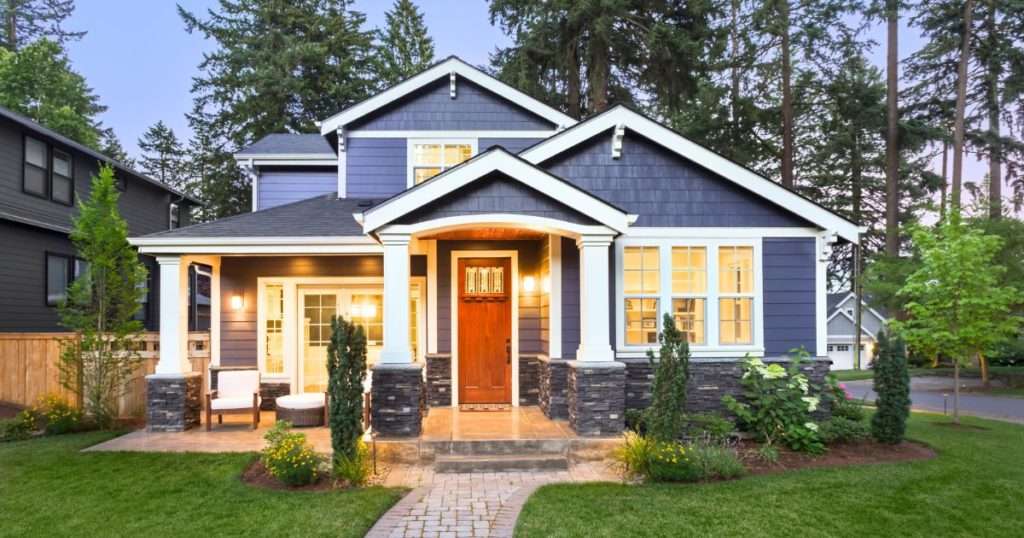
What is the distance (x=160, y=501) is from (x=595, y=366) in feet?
16.0

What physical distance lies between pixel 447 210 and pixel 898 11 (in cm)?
1635

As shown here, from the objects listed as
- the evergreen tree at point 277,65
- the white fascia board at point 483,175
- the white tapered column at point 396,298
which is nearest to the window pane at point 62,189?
the evergreen tree at point 277,65

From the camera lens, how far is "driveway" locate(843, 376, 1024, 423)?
484 inches

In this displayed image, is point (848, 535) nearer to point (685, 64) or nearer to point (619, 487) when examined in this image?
point (619, 487)

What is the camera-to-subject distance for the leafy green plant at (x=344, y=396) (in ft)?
19.3

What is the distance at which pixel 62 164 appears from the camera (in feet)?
46.5

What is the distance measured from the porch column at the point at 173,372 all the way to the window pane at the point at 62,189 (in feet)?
27.2

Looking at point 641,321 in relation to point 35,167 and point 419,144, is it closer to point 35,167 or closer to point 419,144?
point 419,144

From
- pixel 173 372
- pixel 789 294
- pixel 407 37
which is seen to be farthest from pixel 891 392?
pixel 407 37

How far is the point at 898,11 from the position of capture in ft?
52.9

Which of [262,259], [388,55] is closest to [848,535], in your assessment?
[262,259]

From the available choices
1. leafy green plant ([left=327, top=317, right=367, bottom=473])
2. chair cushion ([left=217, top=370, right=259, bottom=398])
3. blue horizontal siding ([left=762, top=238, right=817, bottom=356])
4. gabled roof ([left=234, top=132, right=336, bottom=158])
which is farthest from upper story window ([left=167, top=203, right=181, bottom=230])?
blue horizontal siding ([left=762, top=238, right=817, bottom=356])

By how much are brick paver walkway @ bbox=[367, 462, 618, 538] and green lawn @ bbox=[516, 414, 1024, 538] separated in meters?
0.27

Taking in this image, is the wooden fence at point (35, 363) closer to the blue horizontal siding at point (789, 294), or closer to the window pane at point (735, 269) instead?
the window pane at point (735, 269)
